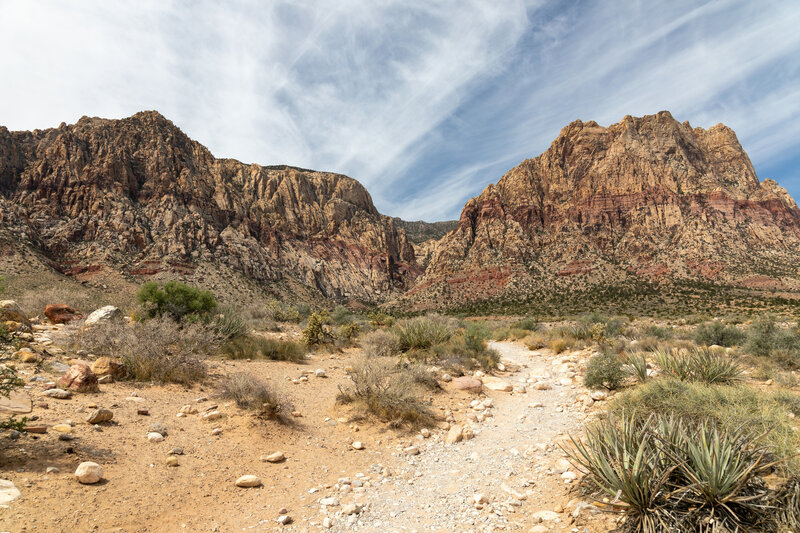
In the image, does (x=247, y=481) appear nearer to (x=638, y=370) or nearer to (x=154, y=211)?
(x=638, y=370)

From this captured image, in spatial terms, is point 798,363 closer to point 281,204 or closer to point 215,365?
point 215,365

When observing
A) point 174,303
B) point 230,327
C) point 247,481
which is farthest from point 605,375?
point 174,303

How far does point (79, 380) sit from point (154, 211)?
231ft

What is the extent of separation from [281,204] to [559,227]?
73.6m

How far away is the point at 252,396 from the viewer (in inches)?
263

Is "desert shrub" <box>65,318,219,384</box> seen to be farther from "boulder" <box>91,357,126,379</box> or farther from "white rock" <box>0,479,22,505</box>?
"white rock" <box>0,479,22,505</box>

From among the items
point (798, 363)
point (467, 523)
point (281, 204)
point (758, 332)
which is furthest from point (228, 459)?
point (281, 204)

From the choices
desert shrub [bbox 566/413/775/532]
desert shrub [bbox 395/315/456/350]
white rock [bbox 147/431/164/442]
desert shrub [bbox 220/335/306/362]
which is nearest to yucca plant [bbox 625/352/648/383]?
desert shrub [bbox 566/413/775/532]

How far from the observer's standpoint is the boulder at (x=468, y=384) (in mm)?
9141

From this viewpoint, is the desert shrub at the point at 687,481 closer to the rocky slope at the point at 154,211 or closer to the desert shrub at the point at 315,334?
the desert shrub at the point at 315,334

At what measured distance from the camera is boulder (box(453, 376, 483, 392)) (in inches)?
360

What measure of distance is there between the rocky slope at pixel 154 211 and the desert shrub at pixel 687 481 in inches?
2277

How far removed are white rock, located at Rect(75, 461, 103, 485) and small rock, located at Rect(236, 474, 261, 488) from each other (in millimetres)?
1491

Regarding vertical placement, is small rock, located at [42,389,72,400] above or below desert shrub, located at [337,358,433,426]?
above
